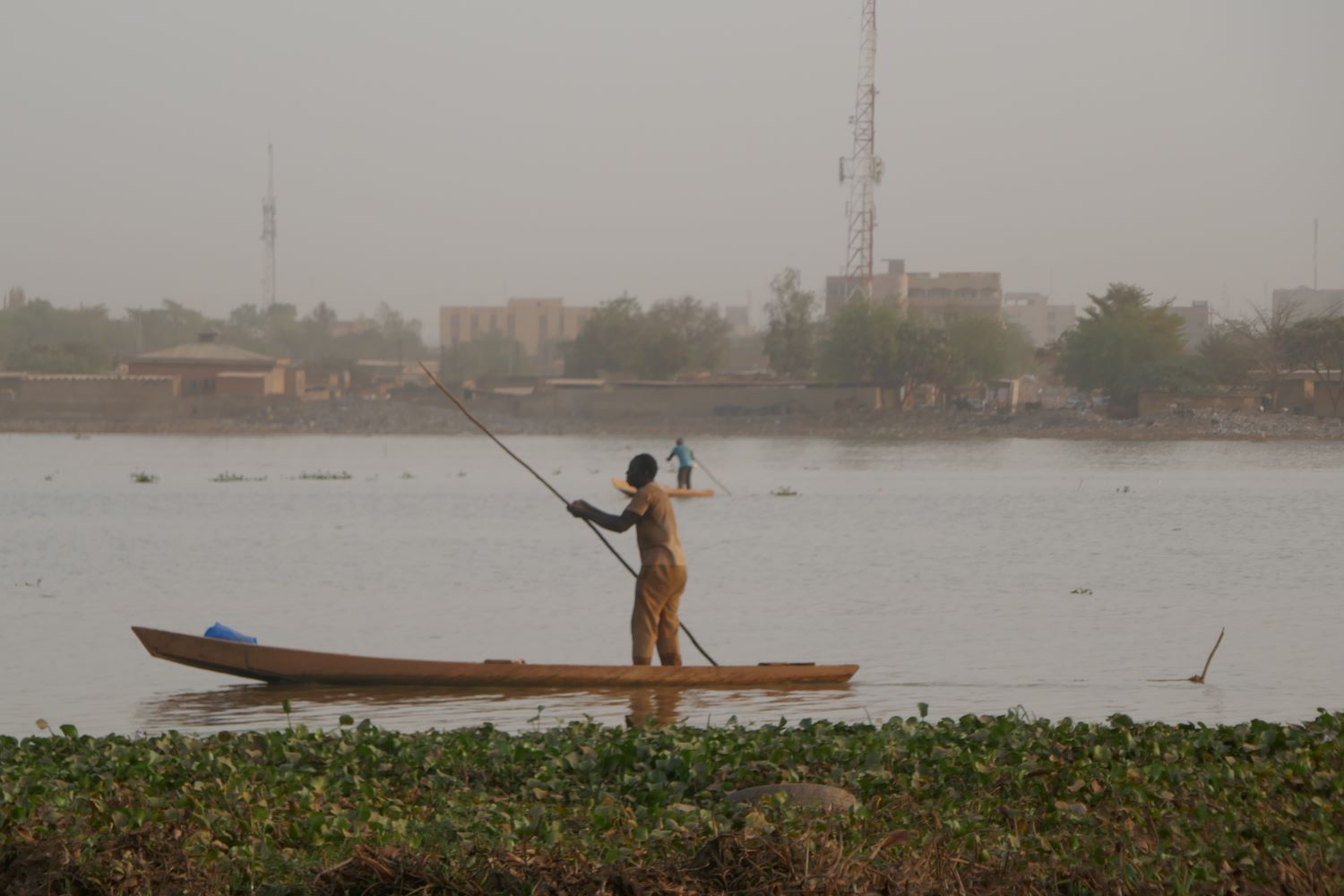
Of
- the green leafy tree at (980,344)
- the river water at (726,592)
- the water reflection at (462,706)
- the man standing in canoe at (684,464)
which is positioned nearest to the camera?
the water reflection at (462,706)

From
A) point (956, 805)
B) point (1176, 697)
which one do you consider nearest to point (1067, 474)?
point (1176, 697)

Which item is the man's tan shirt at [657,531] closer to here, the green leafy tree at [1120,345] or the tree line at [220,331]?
the green leafy tree at [1120,345]

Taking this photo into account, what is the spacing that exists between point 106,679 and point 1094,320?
7173 centimetres

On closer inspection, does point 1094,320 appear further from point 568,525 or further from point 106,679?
point 106,679

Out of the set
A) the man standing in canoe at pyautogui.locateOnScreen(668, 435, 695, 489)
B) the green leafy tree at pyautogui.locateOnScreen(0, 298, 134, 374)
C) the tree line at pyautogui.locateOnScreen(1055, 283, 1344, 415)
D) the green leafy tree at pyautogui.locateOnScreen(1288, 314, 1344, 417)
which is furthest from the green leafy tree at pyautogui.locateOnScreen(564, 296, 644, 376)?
the man standing in canoe at pyautogui.locateOnScreen(668, 435, 695, 489)

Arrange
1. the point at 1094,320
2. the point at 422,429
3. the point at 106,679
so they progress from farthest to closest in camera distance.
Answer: the point at 422,429 < the point at 1094,320 < the point at 106,679

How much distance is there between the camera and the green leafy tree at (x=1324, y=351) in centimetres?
7381

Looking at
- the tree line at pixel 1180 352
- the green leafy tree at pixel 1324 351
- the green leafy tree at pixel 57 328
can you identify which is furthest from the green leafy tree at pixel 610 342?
the green leafy tree at pixel 57 328

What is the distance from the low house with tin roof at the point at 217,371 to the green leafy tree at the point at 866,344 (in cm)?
3027

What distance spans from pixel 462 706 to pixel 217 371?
80.5 metres

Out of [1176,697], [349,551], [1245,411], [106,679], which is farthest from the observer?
[1245,411]

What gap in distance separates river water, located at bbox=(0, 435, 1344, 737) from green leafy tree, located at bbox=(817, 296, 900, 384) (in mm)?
35718

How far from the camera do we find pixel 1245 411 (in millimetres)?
74688

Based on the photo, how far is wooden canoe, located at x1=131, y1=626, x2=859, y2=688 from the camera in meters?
11.1
